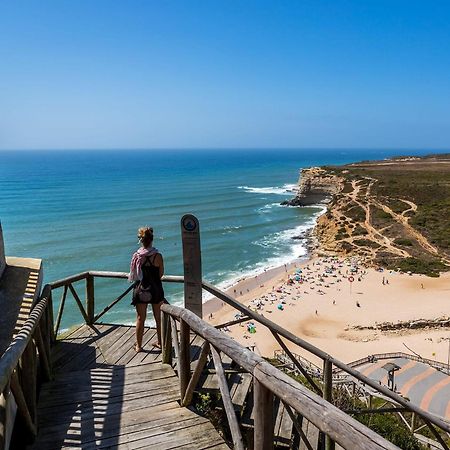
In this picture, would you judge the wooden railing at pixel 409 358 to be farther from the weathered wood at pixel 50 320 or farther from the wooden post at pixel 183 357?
the wooden post at pixel 183 357

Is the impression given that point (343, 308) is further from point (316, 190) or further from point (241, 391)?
point (316, 190)

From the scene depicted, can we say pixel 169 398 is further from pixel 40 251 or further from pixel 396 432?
pixel 40 251

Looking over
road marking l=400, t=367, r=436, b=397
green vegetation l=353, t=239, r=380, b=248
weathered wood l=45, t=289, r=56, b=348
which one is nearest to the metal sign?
weathered wood l=45, t=289, r=56, b=348

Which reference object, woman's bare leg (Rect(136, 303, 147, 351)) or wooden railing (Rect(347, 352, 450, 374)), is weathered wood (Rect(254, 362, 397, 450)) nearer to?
woman's bare leg (Rect(136, 303, 147, 351))

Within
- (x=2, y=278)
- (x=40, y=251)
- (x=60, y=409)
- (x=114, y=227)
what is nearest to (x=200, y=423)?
(x=60, y=409)

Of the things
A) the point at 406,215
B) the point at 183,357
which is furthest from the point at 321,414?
the point at 406,215
